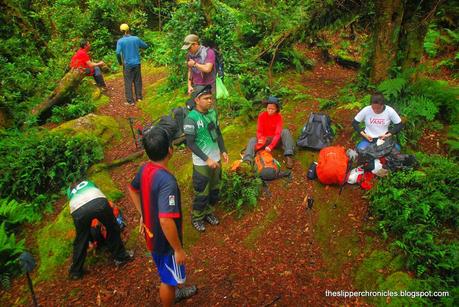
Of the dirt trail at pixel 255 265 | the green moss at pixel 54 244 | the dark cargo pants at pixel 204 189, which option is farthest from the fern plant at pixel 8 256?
the dark cargo pants at pixel 204 189

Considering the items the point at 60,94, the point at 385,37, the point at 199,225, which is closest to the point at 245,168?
the point at 199,225

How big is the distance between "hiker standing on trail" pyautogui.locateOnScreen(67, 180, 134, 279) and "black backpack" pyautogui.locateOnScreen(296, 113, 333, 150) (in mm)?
4171

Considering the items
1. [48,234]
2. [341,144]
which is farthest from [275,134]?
[48,234]

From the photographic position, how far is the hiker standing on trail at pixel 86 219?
462 centimetres

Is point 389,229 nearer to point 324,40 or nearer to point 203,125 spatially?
point 203,125

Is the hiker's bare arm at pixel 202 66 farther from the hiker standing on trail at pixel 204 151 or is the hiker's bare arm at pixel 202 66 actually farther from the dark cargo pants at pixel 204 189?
the dark cargo pants at pixel 204 189

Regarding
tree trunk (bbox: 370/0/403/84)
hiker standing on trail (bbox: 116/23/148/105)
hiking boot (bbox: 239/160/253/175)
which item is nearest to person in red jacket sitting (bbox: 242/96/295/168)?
hiking boot (bbox: 239/160/253/175)

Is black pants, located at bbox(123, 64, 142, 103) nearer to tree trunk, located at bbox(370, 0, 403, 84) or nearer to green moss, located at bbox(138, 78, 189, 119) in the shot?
green moss, located at bbox(138, 78, 189, 119)

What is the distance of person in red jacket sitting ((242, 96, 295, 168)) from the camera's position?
6.71m

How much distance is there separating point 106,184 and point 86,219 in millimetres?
2604

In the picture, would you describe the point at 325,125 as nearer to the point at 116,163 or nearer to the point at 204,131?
the point at 204,131

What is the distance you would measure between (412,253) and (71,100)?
1089cm

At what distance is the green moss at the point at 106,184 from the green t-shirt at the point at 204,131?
2564 millimetres

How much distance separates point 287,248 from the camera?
521 centimetres
